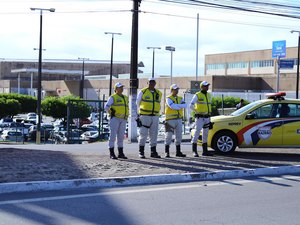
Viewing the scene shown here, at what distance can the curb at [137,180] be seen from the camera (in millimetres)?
8328

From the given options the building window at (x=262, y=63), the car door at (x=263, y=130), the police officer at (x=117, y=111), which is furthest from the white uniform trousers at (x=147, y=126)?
the building window at (x=262, y=63)

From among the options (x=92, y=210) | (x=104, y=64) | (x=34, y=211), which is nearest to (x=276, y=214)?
(x=92, y=210)

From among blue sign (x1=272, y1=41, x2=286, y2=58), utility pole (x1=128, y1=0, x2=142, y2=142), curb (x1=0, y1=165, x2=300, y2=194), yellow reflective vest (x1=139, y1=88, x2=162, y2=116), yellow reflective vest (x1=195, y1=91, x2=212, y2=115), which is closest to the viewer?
curb (x1=0, y1=165, x2=300, y2=194)

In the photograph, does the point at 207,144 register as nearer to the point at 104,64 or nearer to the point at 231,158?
the point at 231,158

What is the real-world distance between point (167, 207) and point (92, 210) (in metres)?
1.11

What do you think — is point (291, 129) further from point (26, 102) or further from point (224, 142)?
point (26, 102)

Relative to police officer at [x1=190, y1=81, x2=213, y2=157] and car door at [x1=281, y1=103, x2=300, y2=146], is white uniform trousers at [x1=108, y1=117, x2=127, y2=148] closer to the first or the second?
police officer at [x1=190, y1=81, x2=213, y2=157]

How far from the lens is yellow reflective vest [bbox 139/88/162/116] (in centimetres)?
1133

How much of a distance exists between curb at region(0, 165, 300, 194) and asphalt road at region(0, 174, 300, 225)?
0.86 ft

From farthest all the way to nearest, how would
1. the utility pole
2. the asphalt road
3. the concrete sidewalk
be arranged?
1. the utility pole
2. the concrete sidewalk
3. the asphalt road

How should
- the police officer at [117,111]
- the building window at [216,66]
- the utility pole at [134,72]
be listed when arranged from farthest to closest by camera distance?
the building window at [216,66] < the utility pole at [134,72] < the police officer at [117,111]

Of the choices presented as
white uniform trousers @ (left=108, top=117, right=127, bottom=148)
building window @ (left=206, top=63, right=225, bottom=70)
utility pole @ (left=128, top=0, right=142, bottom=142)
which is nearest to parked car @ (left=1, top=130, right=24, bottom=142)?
utility pole @ (left=128, top=0, right=142, bottom=142)

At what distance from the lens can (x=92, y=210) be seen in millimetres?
7043

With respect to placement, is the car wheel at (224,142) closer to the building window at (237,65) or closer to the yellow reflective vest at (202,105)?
the yellow reflective vest at (202,105)
